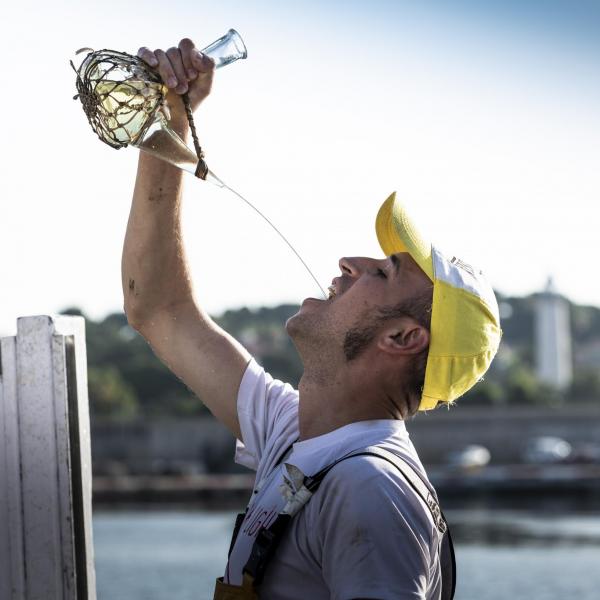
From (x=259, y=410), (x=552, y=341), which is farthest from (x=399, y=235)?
(x=552, y=341)

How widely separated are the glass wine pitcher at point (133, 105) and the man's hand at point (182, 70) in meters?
0.02

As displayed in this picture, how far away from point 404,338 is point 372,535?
544 mm

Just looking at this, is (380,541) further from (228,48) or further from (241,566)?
(228,48)

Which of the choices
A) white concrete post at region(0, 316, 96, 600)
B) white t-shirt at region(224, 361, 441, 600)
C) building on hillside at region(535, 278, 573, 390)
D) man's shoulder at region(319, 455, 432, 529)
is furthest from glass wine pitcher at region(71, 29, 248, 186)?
building on hillside at region(535, 278, 573, 390)

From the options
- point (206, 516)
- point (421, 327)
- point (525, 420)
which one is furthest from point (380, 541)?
point (525, 420)

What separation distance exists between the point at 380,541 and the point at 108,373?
232 feet

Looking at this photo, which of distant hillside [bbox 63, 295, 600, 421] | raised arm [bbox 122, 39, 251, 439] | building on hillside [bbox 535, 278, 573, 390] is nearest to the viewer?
raised arm [bbox 122, 39, 251, 439]

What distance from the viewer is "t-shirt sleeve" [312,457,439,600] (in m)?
2.22

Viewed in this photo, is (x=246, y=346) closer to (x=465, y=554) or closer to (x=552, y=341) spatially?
(x=552, y=341)

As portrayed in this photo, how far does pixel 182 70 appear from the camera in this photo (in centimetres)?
282

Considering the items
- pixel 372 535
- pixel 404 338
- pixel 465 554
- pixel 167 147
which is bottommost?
pixel 465 554

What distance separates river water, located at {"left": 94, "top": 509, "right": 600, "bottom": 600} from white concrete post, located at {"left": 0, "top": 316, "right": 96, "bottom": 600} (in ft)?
76.1

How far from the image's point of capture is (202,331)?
3.04 metres

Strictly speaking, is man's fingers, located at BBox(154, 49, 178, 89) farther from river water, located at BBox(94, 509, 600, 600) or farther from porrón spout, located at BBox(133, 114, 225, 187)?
river water, located at BBox(94, 509, 600, 600)
